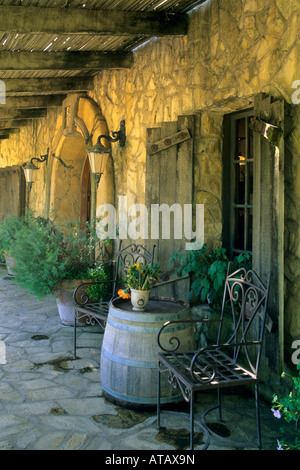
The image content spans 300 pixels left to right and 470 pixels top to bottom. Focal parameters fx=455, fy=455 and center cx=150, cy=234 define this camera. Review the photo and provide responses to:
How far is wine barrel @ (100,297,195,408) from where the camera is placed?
9.54ft

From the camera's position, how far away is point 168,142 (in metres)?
4.32

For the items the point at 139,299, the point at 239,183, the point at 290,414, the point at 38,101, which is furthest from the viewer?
the point at 38,101

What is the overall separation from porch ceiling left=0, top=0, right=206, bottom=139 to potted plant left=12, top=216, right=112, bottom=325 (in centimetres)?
194

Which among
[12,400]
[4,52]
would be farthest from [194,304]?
[4,52]

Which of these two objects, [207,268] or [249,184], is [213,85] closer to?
[249,184]

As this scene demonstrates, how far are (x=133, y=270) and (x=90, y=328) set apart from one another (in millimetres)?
1988

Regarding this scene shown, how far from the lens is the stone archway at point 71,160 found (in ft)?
21.9

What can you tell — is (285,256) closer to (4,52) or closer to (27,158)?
(4,52)

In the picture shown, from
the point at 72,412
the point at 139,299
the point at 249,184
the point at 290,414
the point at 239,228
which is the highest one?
the point at 249,184

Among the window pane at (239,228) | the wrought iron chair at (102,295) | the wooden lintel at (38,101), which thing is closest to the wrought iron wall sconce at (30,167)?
the wooden lintel at (38,101)

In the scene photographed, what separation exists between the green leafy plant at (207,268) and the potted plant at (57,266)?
1350mm

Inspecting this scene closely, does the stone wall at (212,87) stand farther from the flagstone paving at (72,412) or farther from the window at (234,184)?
the flagstone paving at (72,412)

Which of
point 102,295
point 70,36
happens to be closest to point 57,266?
point 102,295

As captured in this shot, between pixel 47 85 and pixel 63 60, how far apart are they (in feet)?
4.06
